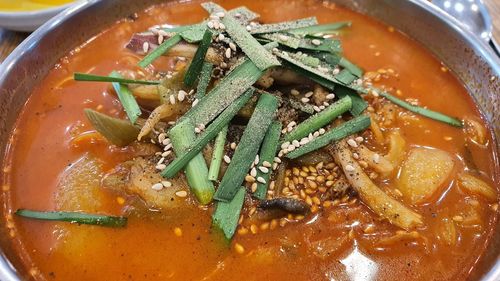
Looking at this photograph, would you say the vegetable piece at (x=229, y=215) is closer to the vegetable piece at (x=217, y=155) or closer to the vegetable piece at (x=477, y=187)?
the vegetable piece at (x=217, y=155)

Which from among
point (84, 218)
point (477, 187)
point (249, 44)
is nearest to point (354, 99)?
point (249, 44)

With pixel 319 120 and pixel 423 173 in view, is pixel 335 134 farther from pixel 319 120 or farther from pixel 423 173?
pixel 423 173

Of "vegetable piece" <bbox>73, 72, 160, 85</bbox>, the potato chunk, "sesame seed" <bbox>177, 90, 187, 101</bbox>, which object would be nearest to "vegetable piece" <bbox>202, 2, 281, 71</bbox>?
"sesame seed" <bbox>177, 90, 187, 101</bbox>

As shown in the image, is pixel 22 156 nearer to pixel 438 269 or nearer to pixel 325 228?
pixel 325 228

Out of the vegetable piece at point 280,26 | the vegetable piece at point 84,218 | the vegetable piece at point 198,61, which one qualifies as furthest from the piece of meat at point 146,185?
the vegetable piece at point 280,26

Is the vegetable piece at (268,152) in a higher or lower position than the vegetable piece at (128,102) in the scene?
lower

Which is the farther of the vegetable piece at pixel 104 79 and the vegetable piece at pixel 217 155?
the vegetable piece at pixel 104 79

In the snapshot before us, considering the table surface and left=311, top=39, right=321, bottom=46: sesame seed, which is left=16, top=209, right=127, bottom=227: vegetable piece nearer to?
left=311, top=39, right=321, bottom=46: sesame seed

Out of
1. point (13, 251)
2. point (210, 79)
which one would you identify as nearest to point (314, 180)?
point (210, 79)
